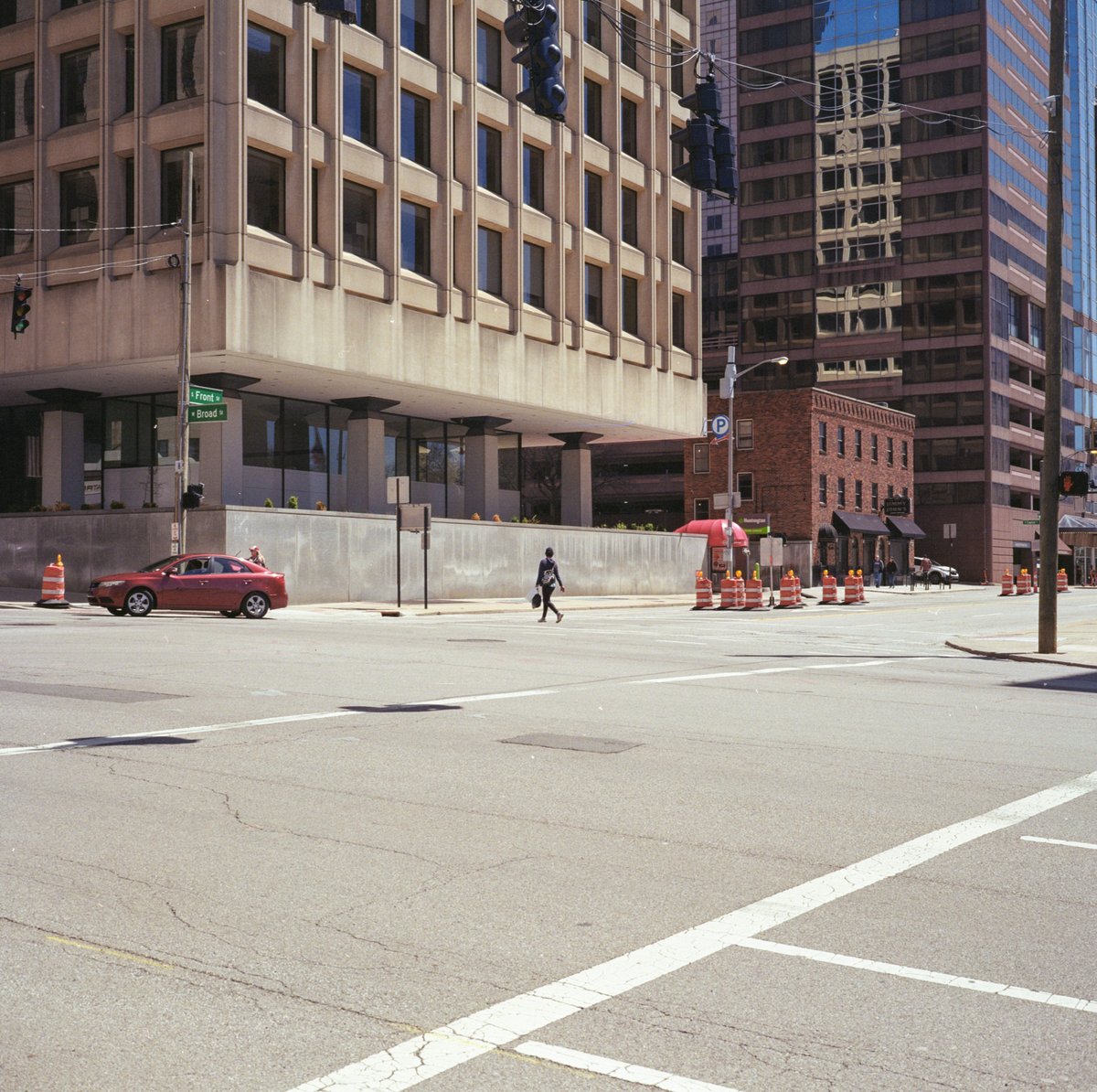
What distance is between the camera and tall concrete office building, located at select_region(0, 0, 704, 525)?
128 feet

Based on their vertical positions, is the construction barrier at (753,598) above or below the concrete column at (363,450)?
below

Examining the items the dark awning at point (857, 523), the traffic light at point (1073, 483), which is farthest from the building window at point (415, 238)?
the dark awning at point (857, 523)

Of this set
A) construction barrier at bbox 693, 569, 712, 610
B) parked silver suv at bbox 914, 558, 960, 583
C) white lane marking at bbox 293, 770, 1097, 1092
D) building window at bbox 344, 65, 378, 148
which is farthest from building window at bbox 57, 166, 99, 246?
parked silver suv at bbox 914, 558, 960, 583

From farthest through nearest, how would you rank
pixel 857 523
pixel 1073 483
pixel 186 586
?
pixel 857 523
pixel 186 586
pixel 1073 483

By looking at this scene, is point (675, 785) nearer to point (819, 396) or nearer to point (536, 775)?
point (536, 775)

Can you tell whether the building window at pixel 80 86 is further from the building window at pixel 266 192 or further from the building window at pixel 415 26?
the building window at pixel 415 26

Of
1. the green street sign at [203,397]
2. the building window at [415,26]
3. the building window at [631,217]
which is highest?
the building window at [415,26]

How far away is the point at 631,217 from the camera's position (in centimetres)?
5641

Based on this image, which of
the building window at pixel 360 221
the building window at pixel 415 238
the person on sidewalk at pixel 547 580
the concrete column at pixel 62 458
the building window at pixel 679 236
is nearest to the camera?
the person on sidewalk at pixel 547 580

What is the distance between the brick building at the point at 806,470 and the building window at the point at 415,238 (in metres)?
29.5

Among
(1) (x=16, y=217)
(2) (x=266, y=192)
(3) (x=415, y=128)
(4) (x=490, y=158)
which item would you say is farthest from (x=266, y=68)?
(4) (x=490, y=158)

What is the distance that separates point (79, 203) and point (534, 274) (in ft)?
55.5

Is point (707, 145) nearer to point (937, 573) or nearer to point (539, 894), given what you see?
point (539, 894)

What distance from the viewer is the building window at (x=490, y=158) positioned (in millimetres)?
48344
